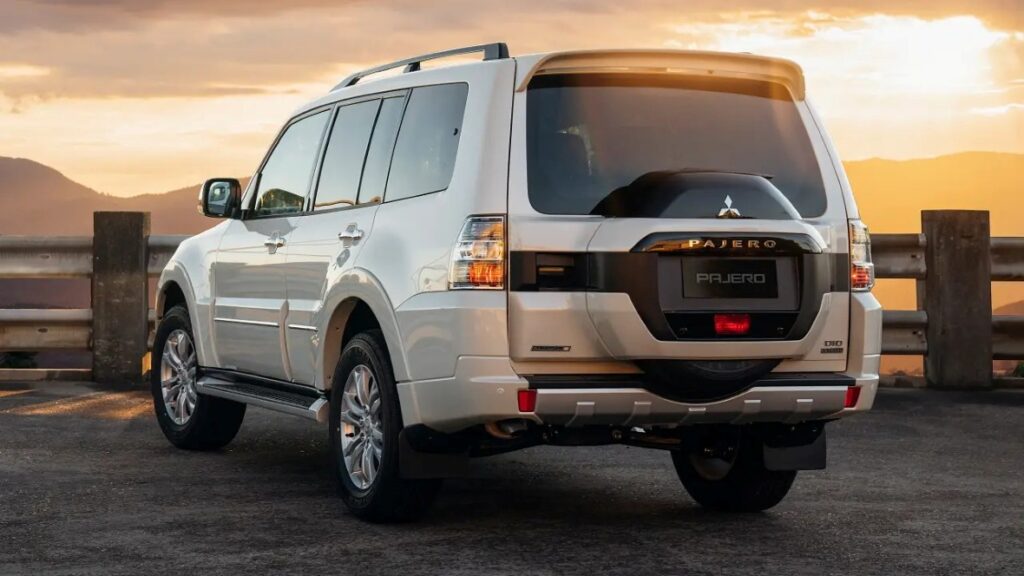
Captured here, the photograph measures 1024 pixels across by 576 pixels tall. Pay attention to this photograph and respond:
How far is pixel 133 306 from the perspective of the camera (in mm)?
14305

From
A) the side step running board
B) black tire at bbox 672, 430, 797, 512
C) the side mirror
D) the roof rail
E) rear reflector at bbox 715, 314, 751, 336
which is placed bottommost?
black tire at bbox 672, 430, 797, 512

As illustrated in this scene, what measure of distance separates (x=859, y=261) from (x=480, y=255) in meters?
1.71

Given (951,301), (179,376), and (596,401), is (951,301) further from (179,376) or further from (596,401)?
(596,401)

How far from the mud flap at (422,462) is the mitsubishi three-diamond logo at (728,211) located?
1492 mm

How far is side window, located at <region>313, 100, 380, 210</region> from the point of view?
7.61 m

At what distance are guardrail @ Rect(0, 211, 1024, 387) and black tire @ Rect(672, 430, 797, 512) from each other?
21.9ft

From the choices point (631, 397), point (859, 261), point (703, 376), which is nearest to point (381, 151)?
point (631, 397)

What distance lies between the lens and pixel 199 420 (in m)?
9.58

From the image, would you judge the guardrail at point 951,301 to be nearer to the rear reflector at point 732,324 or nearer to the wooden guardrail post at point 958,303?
the wooden guardrail post at point 958,303

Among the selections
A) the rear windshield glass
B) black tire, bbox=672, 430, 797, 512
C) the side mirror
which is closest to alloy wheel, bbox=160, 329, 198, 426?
the side mirror

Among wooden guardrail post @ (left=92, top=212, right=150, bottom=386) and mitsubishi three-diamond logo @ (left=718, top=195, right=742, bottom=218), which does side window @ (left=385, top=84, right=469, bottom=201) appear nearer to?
mitsubishi three-diamond logo @ (left=718, top=195, right=742, bottom=218)

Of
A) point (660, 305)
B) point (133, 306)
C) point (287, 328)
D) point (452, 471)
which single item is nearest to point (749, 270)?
point (660, 305)

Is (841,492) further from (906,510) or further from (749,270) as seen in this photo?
(749,270)

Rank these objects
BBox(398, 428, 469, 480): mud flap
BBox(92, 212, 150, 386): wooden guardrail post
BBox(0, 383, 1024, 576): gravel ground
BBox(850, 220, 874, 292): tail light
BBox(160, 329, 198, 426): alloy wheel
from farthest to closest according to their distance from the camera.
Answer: BBox(92, 212, 150, 386): wooden guardrail post → BBox(160, 329, 198, 426): alloy wheel → BBox(850, 220, 874, 292): tail light → BBox(398, 428, 469, 480): mud flap → BBox(0, 383, 1024, 576): gravel ground
